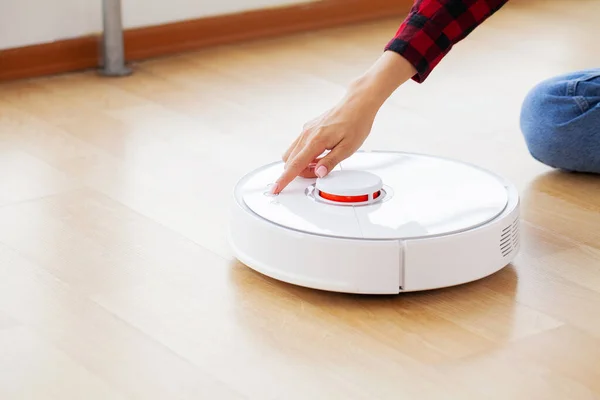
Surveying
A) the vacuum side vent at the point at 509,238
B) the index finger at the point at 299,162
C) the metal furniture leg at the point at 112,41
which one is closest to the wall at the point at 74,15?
the metal furniture leg at the point at 112,41

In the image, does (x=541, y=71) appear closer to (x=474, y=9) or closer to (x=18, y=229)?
(x=474, y=9)

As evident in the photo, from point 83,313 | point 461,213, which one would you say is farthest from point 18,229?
point 461,213

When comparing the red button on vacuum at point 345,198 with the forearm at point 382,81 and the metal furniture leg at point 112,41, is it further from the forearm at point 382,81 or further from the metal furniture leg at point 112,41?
the metal furniture leg at point 112,41

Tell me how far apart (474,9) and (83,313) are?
2.00 feet

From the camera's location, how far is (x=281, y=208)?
1.29 meters

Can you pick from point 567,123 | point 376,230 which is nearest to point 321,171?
point 376,230

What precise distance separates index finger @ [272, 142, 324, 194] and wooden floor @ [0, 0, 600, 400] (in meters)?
0.13

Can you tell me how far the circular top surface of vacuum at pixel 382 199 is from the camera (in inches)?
48.8

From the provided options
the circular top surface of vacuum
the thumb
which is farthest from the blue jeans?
the thumb

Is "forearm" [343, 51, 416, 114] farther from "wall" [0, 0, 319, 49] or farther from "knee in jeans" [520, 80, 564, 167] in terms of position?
"wall" [0, 0, 319, 49]

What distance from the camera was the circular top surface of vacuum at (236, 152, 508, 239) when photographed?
4.07ft

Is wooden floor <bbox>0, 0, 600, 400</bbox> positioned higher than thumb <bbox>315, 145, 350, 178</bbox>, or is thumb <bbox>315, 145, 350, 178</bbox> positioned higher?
thumb <bbox>315, 145, 350, 178</bbox>

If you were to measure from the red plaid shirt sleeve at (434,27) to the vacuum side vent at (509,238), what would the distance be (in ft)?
0.74

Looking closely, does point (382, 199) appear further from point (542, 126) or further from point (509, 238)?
point (542, 126)
